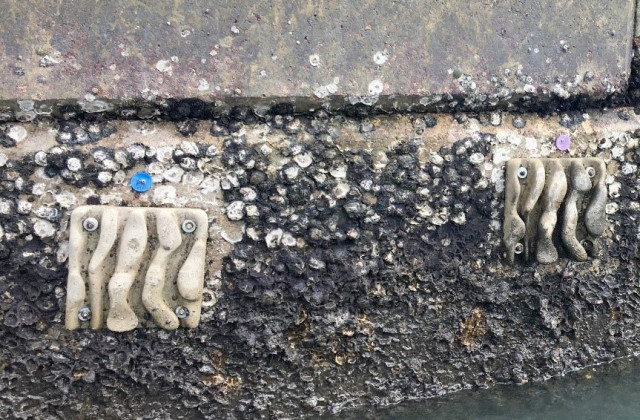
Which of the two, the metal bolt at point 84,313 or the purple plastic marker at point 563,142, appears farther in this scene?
the purple plastic marker at point 563,142

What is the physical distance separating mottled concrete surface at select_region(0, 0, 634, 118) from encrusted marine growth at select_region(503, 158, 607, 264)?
18 cm

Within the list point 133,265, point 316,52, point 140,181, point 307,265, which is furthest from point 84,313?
point 316,52

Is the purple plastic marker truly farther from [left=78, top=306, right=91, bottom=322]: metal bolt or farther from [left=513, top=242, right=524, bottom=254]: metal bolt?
[left=78, top=306, right=91, bottom=322]: metal bolt

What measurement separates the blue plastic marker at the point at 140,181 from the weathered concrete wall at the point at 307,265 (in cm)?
2

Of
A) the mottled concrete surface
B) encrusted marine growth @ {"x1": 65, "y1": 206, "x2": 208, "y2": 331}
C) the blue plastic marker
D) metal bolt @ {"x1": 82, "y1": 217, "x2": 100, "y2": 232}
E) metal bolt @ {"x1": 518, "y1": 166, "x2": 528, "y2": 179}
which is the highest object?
the mottled concrete surface

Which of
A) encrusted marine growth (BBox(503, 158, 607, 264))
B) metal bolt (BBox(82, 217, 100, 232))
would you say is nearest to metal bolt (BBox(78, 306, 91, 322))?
→ metal bolt (BBox(82, 217, 100, 232))

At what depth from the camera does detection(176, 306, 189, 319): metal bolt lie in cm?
160

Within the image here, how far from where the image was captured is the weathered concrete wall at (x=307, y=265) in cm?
157

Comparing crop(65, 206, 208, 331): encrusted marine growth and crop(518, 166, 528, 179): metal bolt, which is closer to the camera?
crop(65, 206, 208, 331): encrusted marine growth

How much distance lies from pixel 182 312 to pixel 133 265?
0.49 feet

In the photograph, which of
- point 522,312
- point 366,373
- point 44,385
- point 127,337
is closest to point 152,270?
point 127,337

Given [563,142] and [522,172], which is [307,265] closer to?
[522,172]

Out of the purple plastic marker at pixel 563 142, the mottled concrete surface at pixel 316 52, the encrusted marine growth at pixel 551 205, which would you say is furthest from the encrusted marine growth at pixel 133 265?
the purple plastic marker at pixel 563 142

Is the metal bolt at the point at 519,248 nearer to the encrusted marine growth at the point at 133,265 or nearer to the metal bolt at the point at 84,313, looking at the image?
the encrusted marine growth at the point at 133,265
